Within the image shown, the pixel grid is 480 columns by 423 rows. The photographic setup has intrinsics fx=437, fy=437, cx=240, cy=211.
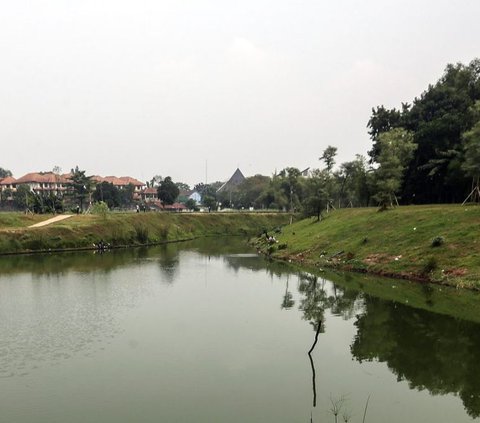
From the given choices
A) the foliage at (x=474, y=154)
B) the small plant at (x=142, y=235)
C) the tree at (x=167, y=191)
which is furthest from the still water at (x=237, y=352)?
the tree at (x=167, y=191)

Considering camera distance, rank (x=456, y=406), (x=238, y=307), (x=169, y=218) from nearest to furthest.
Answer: (x=456, y=406) < (x=238, y=307) < (x=169, y=218)

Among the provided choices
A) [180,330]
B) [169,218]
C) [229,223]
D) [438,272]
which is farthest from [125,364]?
[229,223]

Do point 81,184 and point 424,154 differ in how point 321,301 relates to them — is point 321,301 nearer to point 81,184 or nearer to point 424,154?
point 424,154

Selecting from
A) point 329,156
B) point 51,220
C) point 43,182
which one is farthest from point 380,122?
point 43,182

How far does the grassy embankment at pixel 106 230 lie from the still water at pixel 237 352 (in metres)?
38.6

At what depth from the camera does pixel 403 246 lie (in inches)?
2088

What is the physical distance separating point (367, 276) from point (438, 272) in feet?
27.3

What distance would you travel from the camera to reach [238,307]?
124 ft

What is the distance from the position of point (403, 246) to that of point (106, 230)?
6542 cm

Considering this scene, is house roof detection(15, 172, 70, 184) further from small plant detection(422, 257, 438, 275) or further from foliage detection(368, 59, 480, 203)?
small plant detection(422, 257, 438, 275)

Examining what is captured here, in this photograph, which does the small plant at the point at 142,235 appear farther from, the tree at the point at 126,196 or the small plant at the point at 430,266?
the tree at the point at 126,196

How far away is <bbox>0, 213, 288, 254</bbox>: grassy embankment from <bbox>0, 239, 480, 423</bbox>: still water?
38643 millimetres

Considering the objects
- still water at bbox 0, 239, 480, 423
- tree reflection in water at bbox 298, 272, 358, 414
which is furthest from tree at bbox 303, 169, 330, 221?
still water at bbox 0, 239, 480, 423

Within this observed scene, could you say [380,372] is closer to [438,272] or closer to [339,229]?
[438,272]
